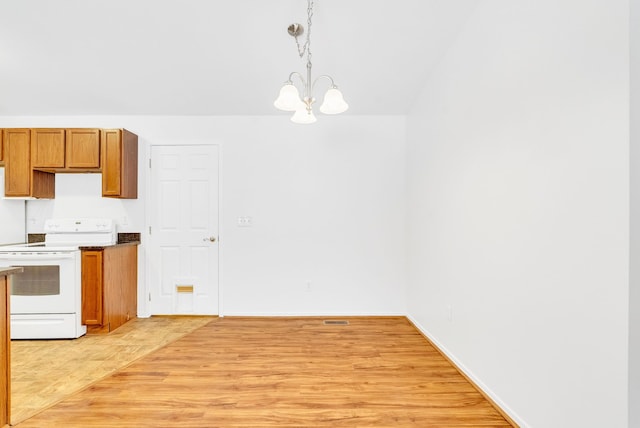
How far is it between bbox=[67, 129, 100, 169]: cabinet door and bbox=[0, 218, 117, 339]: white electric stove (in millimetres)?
991

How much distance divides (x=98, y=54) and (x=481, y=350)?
3899mm

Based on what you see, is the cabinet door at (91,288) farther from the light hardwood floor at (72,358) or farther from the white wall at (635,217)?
the white wall at (635,217)

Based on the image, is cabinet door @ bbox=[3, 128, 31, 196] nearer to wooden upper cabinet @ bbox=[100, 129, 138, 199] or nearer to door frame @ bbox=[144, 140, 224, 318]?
wooden upper cabinet @ bbox=[100, 129, 138, 199]

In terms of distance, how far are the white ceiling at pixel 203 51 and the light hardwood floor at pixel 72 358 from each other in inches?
100

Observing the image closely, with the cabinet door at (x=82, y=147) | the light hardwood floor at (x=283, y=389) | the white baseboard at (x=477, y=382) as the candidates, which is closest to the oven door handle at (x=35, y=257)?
the cabinet door at (x=82, y=147)

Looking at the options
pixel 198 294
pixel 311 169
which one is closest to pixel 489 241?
pixel 311 169

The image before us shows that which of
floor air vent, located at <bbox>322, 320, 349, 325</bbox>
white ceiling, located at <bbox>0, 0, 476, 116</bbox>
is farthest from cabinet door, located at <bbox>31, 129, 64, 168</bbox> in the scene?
floor air vent, located at <bbox>322, 320, 349, 325</bbox>

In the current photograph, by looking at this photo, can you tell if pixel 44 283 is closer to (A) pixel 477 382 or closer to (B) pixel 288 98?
(B) pixel 288 98

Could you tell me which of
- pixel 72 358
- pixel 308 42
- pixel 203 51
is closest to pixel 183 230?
pixel 72 358

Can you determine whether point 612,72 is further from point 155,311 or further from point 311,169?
point 155,311

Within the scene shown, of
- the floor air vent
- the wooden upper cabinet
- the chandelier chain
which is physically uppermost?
the chandelier chain

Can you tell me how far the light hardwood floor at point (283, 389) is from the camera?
1919mm

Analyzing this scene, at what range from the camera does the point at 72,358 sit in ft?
9.12

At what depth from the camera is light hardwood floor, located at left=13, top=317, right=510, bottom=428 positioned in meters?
1.92
